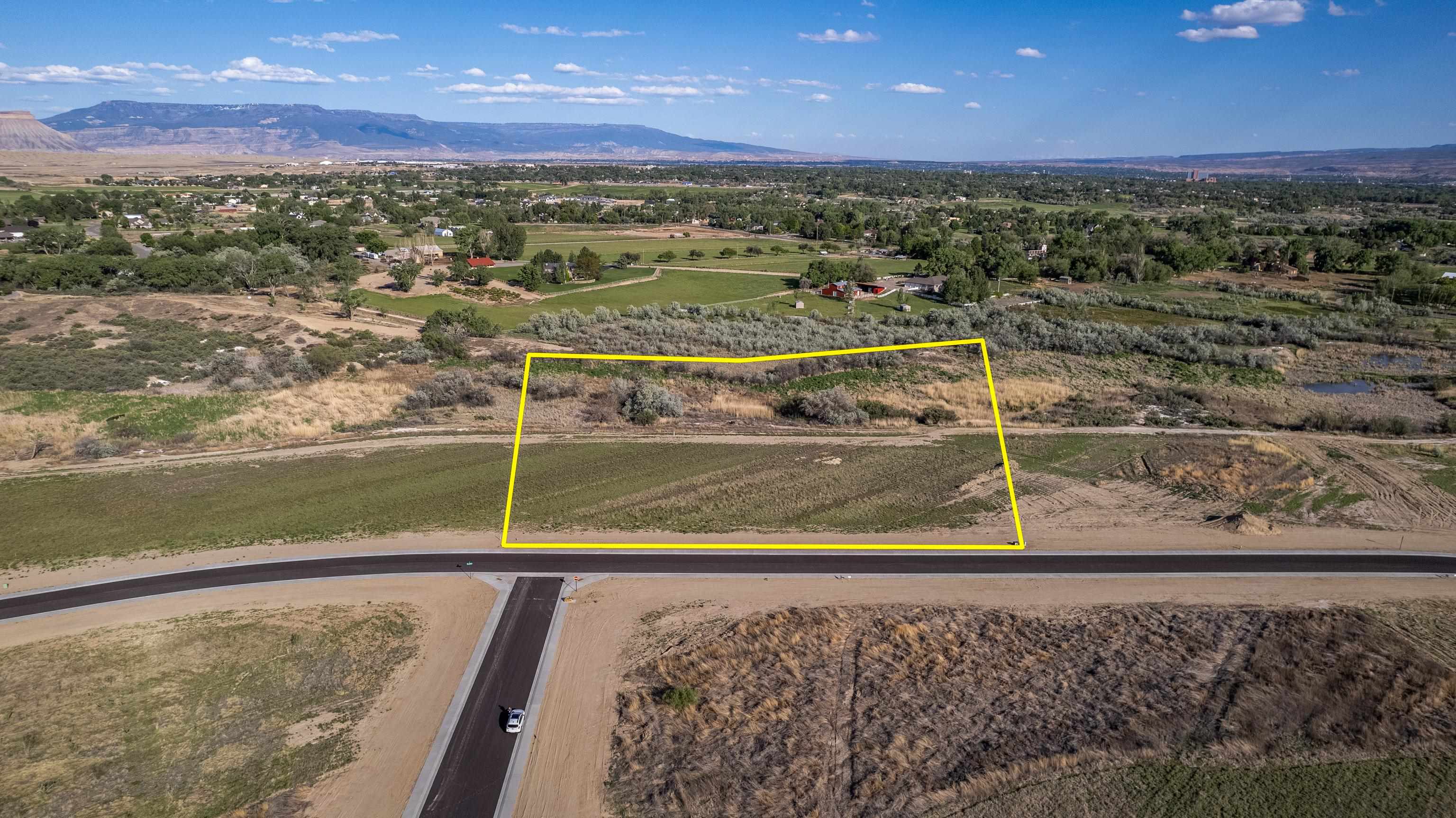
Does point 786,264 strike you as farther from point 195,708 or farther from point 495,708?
point 195,708

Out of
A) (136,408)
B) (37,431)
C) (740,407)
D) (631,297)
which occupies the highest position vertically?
(631,297)

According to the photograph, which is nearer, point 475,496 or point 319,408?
point 475,496

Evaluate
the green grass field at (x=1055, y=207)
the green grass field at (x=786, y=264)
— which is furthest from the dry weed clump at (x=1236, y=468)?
the green grass field at (x=1055, y=207)

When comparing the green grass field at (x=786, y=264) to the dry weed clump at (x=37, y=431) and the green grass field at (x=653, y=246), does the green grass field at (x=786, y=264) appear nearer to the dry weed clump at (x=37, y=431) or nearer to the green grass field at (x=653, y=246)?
the green grass field at (x=653, y=246)

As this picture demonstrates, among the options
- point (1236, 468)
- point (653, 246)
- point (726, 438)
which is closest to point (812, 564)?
point (726, 438)

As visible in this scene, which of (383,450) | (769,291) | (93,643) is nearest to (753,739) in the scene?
(93,643)

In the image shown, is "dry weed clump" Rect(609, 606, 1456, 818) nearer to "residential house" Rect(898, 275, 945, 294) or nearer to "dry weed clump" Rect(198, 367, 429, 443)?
"dry weed clump" Rect(198, 367, 429, 443)

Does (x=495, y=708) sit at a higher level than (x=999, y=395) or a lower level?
lower
